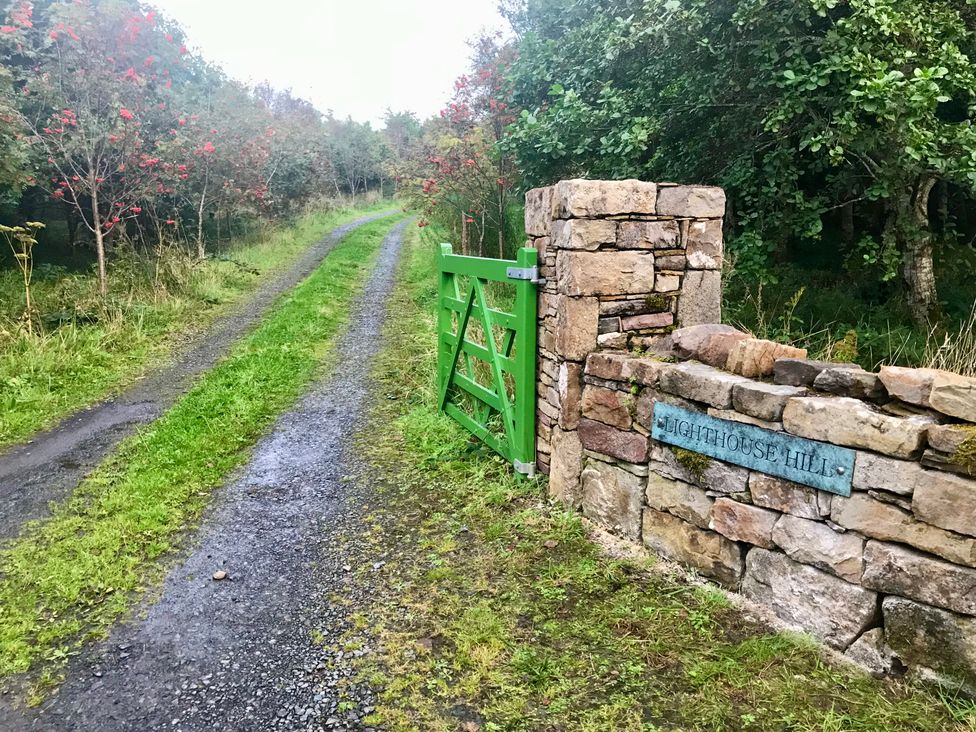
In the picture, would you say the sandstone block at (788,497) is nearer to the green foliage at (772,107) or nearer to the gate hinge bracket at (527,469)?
the gate hinge bracket at (527,469)

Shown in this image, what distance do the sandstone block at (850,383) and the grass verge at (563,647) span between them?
47.9 inches

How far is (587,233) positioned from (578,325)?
1.99 ft

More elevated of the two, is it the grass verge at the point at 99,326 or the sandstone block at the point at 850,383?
the sandstone block at the point at 850,383

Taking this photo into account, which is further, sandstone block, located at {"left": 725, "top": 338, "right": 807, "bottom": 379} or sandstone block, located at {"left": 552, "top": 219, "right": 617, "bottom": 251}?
sandstone block, located at {"left": 552, "top": 219, "right": 617, "bottom": 251}

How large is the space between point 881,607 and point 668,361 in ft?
5.60

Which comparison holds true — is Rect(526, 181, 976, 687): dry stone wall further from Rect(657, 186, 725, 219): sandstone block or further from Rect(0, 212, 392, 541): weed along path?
Rect(0, 212, 392, 541): weed along path

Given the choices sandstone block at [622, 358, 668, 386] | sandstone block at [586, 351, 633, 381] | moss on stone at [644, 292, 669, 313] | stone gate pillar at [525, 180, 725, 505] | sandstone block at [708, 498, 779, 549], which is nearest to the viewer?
sandstone block at [708, 498, 779, 549]

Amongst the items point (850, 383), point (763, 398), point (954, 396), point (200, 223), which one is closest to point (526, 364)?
point (763, 398)

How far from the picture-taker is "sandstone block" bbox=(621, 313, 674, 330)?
4.43m

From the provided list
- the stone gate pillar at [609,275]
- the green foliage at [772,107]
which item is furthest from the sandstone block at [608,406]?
the green foliage at [772,107]

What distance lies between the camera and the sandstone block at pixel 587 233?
415 centimetres

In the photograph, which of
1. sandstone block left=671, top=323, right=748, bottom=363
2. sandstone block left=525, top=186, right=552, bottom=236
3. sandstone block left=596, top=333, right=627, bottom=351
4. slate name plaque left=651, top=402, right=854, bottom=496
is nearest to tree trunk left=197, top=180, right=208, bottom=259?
sandstone block left=525, top=186, right=552, bottom=236

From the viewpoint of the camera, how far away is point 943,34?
6.00 m

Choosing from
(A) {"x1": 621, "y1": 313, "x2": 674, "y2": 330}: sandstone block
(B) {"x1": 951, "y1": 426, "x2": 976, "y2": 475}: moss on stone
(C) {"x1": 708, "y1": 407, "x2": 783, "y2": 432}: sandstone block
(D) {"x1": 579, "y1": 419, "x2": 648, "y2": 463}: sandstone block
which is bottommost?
(D) {"x1": 579, "y1": 419, "x2": 648, "y2": 463}: sandstone block
